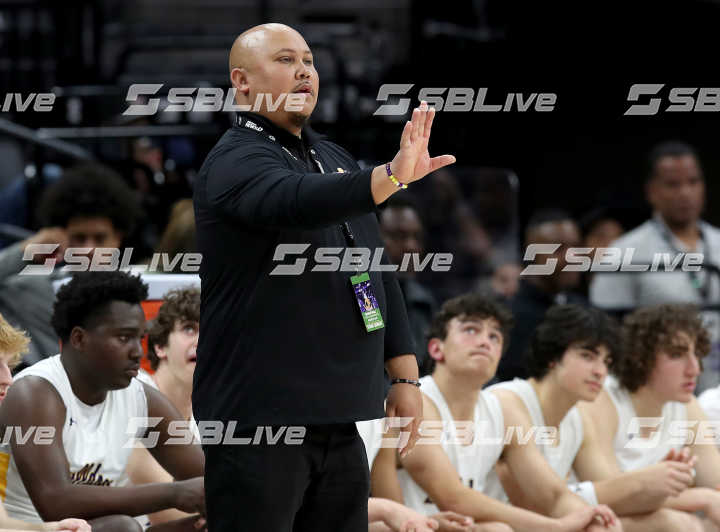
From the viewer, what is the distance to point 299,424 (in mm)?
2877

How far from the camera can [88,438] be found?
4059 millimetres

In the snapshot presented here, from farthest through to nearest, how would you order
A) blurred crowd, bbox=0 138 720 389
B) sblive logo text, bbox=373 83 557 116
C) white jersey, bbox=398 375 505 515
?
sblive logo text, bbox=373 83 557 116
blurred crowd, bbox=0 138 720 389
white jersey, bbox=398 375 505 515

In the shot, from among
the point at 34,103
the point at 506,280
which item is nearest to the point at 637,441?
the point at 506,280

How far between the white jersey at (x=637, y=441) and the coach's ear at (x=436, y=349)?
898mm

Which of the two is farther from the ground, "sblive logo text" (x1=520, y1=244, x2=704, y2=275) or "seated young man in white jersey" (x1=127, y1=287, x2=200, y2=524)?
"sblive logo text" (x1=520, y1=244, x2=704, y2=275)

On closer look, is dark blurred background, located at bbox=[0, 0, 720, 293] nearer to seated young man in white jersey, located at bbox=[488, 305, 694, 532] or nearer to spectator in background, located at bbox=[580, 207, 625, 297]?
spectator in background, located at bbox=[580, 207, 625, 297]

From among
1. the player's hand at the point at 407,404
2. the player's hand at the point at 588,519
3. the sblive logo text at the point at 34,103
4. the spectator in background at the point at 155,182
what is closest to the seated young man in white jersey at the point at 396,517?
the player's hand at the point at 588,519

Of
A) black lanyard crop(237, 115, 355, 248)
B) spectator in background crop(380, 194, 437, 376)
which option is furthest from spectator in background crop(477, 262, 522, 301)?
black lanyard crop(237, 115, 355, 248)

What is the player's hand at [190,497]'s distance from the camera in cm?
380

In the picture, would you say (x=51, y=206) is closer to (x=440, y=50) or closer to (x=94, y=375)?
(x=94, y=375)

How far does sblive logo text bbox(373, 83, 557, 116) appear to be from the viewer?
753 centimetres

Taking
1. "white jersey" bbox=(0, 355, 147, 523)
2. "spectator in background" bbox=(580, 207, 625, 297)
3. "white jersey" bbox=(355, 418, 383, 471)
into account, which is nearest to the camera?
"white jersey" bbox=(0, 355, 147, 523)

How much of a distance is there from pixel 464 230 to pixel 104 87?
2.42 m

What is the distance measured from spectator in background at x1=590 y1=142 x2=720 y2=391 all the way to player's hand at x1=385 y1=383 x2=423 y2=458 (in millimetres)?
3314
